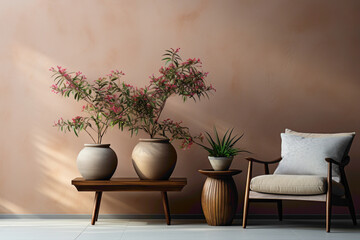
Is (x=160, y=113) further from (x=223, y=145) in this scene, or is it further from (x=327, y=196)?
(x=327, y=196)

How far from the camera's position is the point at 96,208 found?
4.29 metres

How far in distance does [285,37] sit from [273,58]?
265mm

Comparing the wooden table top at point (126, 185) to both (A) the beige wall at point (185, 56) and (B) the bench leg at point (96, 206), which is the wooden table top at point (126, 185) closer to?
(B) the bench leg at point (96, 206)

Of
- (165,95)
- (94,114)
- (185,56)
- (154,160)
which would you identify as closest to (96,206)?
(154,160)

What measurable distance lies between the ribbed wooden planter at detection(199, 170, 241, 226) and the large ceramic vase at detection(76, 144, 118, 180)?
928mm

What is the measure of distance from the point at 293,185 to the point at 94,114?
217 cm

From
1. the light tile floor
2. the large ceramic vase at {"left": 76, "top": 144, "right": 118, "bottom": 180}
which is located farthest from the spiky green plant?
the large ceramic vase at {"left": 76, "top": 144, "right": 118, "bottom": 180}

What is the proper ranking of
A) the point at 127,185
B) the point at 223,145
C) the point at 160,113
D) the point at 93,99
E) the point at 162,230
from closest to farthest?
the point at 162,230
the point at 127,185
the point at 223,145
the point at 160,113
the point at 93,99

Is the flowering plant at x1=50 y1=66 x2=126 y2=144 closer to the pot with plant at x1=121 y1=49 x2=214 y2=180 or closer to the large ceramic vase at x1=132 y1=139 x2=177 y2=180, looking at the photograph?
the pot with plant at x1=121 y1=49 x2=214 y2=180

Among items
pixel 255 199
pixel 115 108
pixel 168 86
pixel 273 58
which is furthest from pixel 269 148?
pixel 115 108

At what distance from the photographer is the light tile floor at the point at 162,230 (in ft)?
12.1

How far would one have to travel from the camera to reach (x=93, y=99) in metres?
4.74

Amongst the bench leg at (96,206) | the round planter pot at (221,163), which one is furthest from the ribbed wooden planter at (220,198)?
the bench leg at (96,206)

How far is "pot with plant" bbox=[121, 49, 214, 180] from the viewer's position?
4254mm
